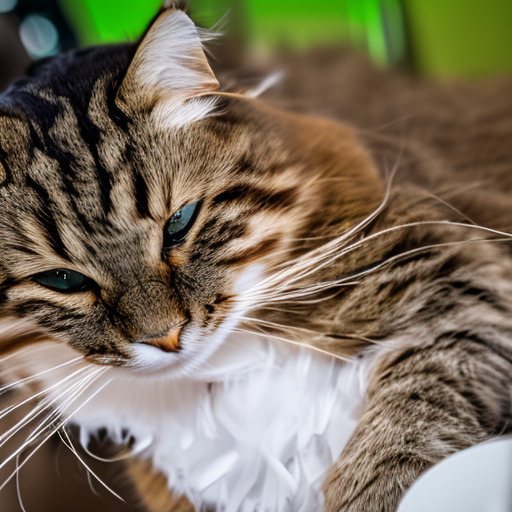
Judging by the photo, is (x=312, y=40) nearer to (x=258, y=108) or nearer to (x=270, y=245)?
(x=258, y=108)

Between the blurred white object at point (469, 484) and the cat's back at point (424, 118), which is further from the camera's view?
the cat's back at point (424, 118)

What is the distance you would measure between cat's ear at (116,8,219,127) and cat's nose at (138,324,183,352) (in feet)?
0.70

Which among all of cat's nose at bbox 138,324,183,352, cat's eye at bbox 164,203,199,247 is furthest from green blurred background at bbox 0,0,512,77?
cat's nose at bbox 138,324,183,352

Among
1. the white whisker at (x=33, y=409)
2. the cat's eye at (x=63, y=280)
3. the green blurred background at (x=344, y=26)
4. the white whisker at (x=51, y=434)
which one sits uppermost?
the green blurred background at (x=344, y=26)

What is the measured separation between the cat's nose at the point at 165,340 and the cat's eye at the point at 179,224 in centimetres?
9

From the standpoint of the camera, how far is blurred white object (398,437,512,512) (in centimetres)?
50

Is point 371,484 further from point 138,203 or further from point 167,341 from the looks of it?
point 138,203

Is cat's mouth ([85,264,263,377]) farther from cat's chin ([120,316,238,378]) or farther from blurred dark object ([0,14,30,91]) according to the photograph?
blurred dark object ([0,14,30,91])

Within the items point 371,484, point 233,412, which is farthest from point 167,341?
point 371,484

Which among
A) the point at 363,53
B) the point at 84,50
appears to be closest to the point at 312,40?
the point at 363,53

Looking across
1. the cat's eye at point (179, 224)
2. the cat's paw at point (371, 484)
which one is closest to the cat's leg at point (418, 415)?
the cat's paw at point (371, 484)

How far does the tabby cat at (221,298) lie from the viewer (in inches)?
20.9

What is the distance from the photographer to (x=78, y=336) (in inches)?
21.9

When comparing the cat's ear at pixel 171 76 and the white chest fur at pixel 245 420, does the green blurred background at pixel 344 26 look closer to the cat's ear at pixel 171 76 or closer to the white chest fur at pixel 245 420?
the cat's ear at pixel 171 76
